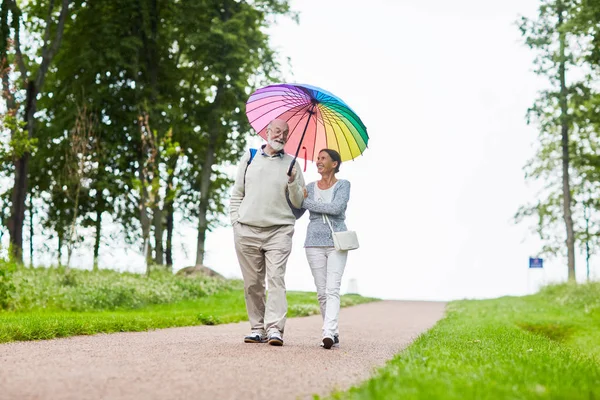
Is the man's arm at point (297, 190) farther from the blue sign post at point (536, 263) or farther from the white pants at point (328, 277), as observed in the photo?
the blue sign post at point (536, 263)

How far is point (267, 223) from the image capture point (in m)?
7.72

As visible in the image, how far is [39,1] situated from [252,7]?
28.1 ft

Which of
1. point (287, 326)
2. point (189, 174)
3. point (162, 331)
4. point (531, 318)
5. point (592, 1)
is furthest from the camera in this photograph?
point (189, 174)

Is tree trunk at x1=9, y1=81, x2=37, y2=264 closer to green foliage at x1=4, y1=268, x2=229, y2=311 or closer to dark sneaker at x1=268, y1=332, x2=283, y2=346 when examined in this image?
green foliage at x1=4, y1=268, x2=229, y2=311

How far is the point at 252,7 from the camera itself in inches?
1124

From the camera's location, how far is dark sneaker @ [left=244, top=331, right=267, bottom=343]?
7.86 metres

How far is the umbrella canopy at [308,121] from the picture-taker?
834cm

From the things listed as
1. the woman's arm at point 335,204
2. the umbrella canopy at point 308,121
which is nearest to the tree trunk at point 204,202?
the umbrella canopy at point 308,121

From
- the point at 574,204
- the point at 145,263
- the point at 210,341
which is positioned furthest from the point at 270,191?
the point at 574,204

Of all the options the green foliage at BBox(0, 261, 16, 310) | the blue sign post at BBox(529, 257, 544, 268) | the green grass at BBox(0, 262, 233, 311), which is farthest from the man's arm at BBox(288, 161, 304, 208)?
the blue sign post at BBox(529, 257, 544, 268)

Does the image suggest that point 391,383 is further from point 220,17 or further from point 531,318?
point 220,17

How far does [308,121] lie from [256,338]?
8.80 feet

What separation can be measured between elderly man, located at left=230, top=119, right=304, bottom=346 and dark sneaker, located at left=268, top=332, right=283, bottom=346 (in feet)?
0.05

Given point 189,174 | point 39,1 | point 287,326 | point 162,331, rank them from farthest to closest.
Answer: point 189,174 → point 39,1 → point 287,326 → point 162,331
